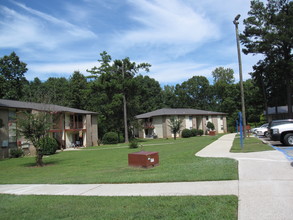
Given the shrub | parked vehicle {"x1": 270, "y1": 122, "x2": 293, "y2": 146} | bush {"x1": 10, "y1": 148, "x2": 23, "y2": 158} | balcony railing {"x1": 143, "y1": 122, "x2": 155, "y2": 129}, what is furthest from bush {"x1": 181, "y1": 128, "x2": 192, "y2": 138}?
parked vehicle {"x1": 270, "y1": 122, "x2": 293, "y2": 146}

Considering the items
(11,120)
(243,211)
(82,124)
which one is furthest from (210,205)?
(82,124)

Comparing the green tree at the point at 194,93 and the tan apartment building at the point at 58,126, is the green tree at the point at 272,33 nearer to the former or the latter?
the tan apartment building at the point at 58,126

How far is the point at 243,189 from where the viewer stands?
5.92 meters

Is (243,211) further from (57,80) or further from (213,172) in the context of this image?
(57,80)

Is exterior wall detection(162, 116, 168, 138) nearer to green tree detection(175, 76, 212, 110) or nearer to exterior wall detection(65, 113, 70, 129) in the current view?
exterior wall detection(65, 113, 70, 129)

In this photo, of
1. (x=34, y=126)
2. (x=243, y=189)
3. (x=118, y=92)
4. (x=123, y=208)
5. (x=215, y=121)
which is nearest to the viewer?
(x=123, y=208)

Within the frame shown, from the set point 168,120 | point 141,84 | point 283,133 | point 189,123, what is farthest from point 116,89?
point 283,133

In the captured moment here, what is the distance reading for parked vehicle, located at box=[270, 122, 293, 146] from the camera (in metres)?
15.4

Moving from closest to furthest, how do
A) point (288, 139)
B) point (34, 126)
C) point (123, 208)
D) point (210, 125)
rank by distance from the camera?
1. point (123, 208)
2. point (288, 139)
3. point (34, 126)
4. point (210, 125)

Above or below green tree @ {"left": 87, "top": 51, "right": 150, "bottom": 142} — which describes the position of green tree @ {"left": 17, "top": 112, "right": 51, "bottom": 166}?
below

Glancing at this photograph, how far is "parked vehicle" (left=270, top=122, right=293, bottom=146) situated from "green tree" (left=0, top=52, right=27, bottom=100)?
45.3 meters

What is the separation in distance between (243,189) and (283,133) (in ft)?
37.7

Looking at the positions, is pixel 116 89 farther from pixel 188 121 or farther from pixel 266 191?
pixel 266 191

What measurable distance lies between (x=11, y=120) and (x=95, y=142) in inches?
607
